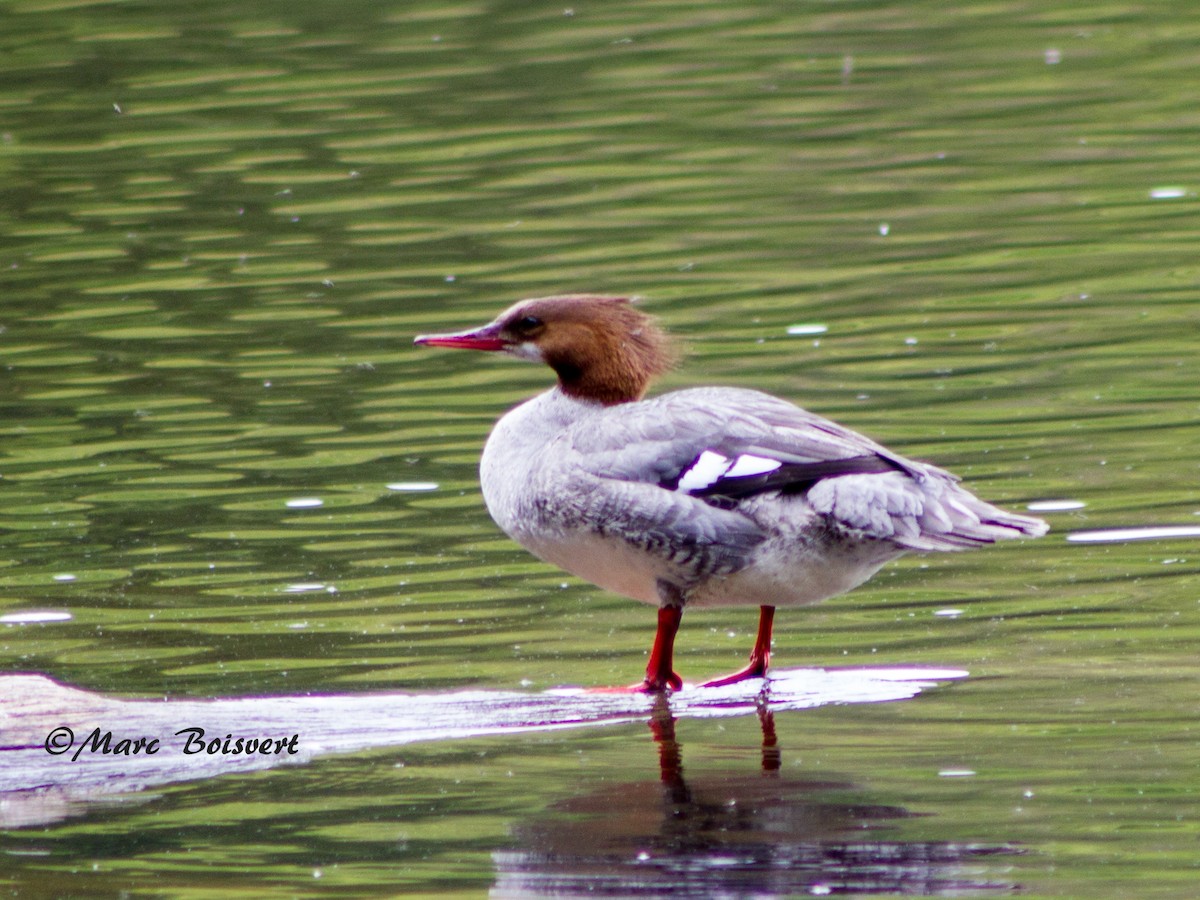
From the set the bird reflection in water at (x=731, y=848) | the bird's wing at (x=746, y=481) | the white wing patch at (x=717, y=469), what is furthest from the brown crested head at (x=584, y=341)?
the bird reflection in water at (x=731, y=848)

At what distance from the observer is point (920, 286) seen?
453 inches

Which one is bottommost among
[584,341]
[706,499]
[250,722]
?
[250,722]

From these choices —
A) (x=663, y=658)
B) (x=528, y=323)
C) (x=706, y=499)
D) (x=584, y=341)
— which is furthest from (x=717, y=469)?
(x=528, y=323)

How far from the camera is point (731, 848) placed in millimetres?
5035

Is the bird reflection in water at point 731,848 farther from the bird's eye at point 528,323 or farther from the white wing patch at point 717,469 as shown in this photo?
the bird's eye at point 528,323

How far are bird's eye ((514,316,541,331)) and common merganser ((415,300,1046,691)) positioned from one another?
2 cm

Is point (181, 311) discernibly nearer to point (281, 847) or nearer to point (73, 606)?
point (73, 606)

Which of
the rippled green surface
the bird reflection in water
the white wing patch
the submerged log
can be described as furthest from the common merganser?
the bird reflection in water

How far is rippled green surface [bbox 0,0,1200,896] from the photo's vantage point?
5.34 metres

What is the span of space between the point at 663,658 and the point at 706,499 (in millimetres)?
514

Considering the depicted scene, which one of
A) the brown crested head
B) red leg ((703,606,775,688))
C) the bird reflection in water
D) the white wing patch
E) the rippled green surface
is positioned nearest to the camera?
the bird reflection in water

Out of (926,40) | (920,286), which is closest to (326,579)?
(920,286)

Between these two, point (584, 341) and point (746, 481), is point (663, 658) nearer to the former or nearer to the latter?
point (746, 481)

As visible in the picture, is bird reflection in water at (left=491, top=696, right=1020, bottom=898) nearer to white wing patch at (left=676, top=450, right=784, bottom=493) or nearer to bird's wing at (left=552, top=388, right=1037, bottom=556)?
bird's wing at (left=552, top=388, right=1037, bottom=556)
